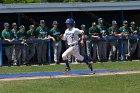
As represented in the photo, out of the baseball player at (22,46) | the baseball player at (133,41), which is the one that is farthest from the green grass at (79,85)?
the baseball player at (133,41)

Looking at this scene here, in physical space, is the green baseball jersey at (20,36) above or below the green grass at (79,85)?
above

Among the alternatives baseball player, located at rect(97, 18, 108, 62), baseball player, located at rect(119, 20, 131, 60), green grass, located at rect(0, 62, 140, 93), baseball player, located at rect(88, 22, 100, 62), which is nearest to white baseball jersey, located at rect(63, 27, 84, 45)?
green grass, located at rect(0, 62, 140, 93)

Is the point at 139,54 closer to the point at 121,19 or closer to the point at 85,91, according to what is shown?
the point at 121,19

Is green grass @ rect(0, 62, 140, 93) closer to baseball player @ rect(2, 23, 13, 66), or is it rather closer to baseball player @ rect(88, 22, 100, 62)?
baseball player @ rect(2, 23, 13, 66)

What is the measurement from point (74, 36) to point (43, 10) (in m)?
6.17

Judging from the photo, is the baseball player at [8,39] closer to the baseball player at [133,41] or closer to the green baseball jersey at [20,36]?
the green baseball jersey at [20,36]

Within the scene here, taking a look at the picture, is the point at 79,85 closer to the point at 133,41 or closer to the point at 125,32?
the point at 125,32

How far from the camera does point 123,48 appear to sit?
22.2m

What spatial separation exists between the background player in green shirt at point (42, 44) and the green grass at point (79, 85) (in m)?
6.45

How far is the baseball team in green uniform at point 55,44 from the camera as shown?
20203 mm

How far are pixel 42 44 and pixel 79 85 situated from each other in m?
8.15

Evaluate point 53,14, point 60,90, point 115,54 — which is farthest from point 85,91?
point 53,14

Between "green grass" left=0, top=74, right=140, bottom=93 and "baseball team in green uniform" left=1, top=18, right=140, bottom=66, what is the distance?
576cm

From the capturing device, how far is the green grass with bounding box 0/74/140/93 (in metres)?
12.0
